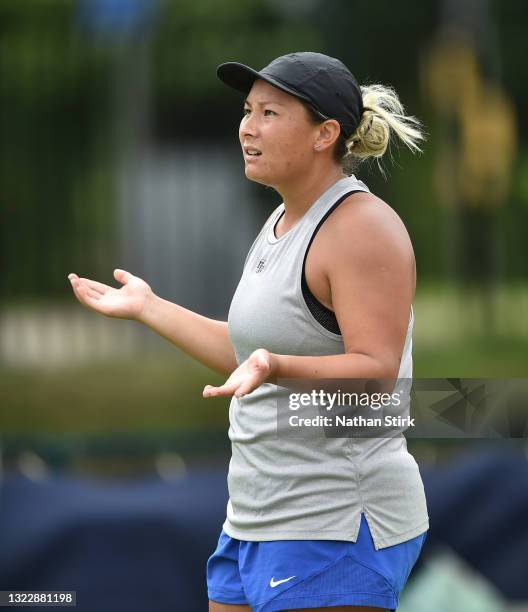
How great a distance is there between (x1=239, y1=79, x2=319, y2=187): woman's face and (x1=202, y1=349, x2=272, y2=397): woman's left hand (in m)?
0.49

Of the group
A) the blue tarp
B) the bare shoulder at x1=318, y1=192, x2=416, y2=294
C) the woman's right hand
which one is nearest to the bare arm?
the woman's right hand

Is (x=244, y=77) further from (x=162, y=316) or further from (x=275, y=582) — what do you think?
(x=275, y=582)

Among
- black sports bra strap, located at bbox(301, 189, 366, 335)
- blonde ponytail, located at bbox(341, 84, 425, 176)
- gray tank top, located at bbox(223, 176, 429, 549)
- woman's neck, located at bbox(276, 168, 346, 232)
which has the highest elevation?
blonde ponytail, located at bbox(341, 84, 425, 176)

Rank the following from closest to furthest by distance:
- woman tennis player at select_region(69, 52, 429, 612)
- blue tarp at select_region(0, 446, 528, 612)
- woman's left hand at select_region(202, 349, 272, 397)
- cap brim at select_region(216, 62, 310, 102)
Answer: woman's left hand at select_region(202, 349, 272, 397) → woman tennis player at select_region(69, 52, 429, 612) → cap brim at select_region(216, 62, 310, 102) → blue tarp at select_region(0, 446, 528, 612)

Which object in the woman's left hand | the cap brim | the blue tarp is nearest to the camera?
the woman's left hand

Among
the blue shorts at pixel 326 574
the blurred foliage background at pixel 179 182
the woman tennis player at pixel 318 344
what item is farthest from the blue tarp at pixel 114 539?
the blurred foliage background at pixel 179 182

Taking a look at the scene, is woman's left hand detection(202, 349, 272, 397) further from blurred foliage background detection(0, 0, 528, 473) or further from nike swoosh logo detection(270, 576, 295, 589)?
→ blurred foliage background detection(0, 0, 528, 473)

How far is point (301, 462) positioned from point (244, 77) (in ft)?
2.68

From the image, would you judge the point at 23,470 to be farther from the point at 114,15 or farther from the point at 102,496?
the point at 114,15

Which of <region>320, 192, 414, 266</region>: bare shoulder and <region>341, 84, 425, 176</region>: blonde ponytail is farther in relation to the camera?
<region>341, 84, 425, 176</region>: blonde ponytail

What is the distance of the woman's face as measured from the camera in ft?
8.45

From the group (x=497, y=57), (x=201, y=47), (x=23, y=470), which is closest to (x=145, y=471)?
(x=23, y=470)

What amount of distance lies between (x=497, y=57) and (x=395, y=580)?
6.63 meters

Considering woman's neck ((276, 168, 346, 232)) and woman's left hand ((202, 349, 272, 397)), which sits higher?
woman's neck ((276, 168, 346, 232))
